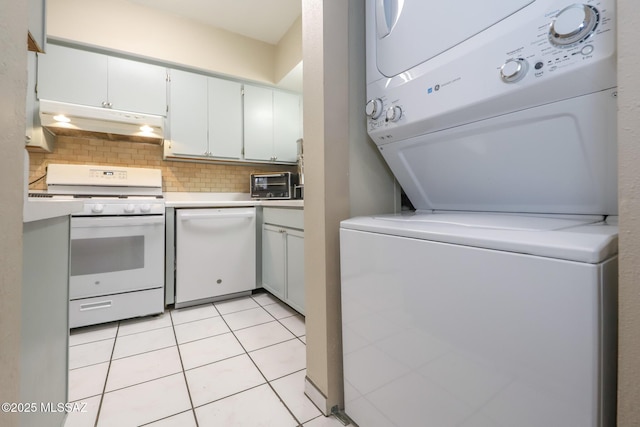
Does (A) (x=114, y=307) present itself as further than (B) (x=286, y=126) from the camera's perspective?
No

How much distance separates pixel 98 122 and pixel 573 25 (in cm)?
285

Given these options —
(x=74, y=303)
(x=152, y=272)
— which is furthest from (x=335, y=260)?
(x=74, y=303)

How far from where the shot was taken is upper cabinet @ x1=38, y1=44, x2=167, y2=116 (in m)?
2.12

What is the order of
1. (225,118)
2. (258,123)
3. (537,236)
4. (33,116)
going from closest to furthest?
(537,236) → (33,116) → (225,118) → (258,123)

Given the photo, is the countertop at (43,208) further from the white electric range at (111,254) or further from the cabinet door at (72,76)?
the cabinet door at (72,76)

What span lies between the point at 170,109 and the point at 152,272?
1.48 metres

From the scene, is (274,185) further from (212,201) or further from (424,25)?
(424,25)

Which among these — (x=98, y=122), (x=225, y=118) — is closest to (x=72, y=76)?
(x=98, y=122)

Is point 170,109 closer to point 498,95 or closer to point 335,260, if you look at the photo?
point 335,260

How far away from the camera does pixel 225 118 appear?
9.23 feet

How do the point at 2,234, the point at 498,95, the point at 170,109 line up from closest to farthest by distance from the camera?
the point at 2,234 < the point at 498,95 < the point at 170,109

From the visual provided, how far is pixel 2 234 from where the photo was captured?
42cm

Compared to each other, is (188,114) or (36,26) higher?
(188,114)

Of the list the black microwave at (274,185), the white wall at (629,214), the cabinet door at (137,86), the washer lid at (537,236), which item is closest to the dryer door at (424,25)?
the white wall at (629,214)
